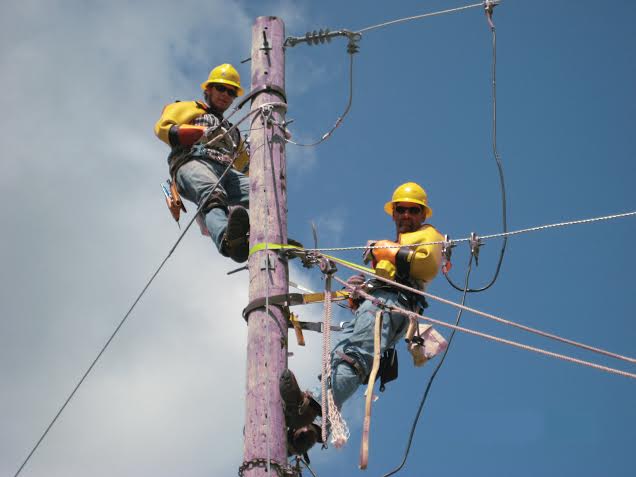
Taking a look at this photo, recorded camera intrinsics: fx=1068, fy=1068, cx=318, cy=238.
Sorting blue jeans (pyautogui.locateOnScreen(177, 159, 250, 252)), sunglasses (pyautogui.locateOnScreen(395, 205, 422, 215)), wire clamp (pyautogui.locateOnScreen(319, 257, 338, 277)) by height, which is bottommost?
wire clamp (pyautogui.locateOnScreen(319, 257, 338, 277))

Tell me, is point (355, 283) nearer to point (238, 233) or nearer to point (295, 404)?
point (238, 233)

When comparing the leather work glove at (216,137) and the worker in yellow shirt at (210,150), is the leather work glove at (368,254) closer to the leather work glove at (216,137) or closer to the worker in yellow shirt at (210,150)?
the worker in yellow shirt at (210,150)

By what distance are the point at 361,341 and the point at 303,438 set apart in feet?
2.62

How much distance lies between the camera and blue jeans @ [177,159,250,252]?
7832 millimetres

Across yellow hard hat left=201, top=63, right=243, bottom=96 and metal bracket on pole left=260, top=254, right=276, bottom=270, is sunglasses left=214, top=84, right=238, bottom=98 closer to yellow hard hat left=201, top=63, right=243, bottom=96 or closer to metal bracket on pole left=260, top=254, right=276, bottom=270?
yellow hard hat left=201, top=63, right=243, bottom=96

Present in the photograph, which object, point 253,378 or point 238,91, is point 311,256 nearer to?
point 253,378

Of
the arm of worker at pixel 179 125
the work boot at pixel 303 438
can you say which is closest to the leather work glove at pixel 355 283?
the work boot at pixel 303 438

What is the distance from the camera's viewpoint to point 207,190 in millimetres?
8133

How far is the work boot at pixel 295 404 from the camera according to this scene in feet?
19.8

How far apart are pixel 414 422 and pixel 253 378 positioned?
5.64 feet

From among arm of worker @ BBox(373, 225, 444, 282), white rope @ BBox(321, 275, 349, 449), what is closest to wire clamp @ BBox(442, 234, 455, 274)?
arm of worker @ BBox(373, 225, 444, 282)

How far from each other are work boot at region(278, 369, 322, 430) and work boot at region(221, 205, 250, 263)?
1.27m

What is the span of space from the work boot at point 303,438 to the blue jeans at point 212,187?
1818mm

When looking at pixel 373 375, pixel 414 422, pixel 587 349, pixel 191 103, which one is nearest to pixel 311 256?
pixel 373 375
